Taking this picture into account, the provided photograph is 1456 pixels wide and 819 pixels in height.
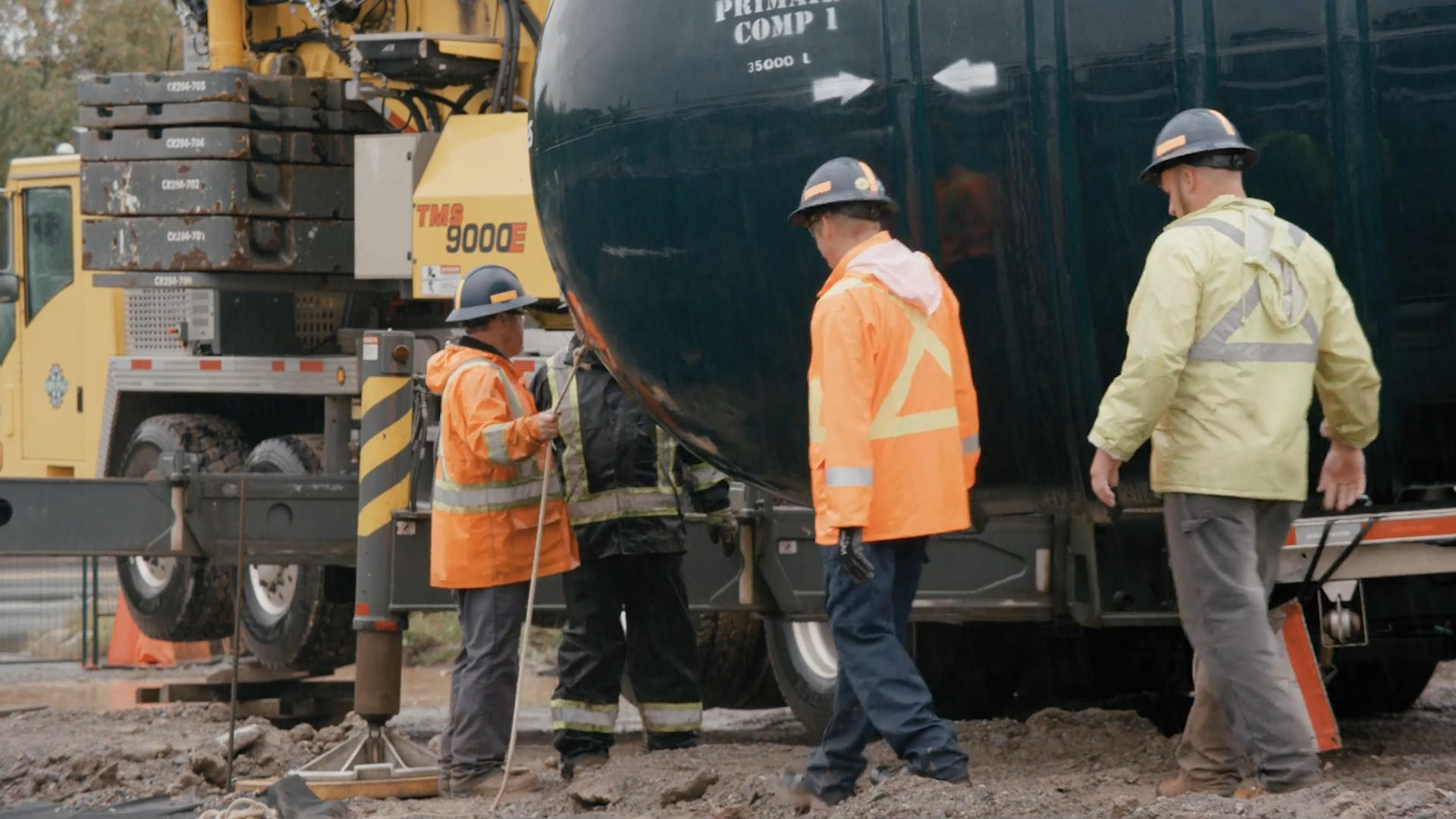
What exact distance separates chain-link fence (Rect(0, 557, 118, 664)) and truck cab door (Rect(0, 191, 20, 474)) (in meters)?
0.74

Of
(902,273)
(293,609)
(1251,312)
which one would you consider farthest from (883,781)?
(293,609)

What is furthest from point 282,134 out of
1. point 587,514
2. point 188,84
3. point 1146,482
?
point 1146,482

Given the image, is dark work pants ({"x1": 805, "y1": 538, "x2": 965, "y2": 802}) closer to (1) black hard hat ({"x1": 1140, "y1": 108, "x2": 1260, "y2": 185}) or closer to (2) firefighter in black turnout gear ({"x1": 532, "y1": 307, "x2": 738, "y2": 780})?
(1) black hard hat ({"x1": 1140, "y1": 108, "x2": 1260, "y2": 185})

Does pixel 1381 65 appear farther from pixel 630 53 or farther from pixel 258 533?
pixel 258 533

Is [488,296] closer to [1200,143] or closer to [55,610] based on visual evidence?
[1200,143]

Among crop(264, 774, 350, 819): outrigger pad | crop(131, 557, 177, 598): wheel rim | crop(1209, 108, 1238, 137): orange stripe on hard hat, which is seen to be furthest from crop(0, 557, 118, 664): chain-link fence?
crop(1209, 108, 1238, 137): orange stripe on hard hat

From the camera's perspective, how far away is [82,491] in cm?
801

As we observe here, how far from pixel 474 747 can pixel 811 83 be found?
2602 millimetres

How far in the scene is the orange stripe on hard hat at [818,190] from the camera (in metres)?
4.76

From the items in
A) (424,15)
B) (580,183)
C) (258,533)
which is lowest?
(258,533)

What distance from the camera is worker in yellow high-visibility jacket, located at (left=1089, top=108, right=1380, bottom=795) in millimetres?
4641

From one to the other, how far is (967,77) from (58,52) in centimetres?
1891

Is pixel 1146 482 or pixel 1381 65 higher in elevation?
pixel 1381 65

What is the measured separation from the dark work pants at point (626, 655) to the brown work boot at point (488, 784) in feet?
0.53
